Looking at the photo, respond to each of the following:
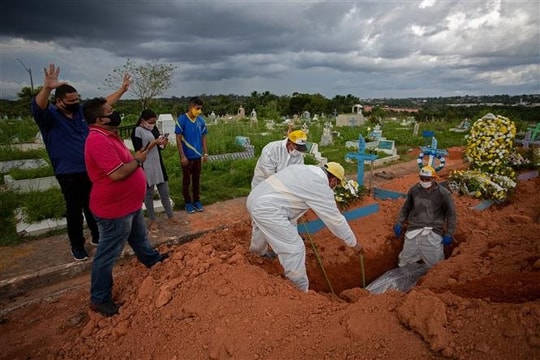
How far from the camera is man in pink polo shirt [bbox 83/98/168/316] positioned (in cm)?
262

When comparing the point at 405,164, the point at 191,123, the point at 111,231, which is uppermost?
the point at 191,123

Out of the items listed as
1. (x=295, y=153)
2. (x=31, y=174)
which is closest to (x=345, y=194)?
(x=295, y=153)

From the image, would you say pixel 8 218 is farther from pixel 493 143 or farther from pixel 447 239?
pixel 493 143

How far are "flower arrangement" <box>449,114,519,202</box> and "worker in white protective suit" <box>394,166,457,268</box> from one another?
2.36 metres

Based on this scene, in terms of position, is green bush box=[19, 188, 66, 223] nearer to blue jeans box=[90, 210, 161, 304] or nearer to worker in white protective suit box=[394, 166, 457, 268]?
blue jeans box=[90, 210, 161, 304]

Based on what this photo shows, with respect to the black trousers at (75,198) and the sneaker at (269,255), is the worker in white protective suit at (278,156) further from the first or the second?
the black trousers at (75,198)

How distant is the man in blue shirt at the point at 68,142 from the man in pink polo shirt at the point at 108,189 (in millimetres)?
921

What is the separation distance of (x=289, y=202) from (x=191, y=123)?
2.59 metres

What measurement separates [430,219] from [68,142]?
14.3 feet

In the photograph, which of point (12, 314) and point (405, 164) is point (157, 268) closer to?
point (12, 314)

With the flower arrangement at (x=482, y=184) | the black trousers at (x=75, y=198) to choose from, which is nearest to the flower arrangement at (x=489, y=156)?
the flower arrangement at (x=482, y=184)

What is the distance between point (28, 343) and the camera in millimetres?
2797

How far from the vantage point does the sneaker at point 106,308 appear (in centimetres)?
292

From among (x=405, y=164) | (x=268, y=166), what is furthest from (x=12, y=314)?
(x=405, y=164)
